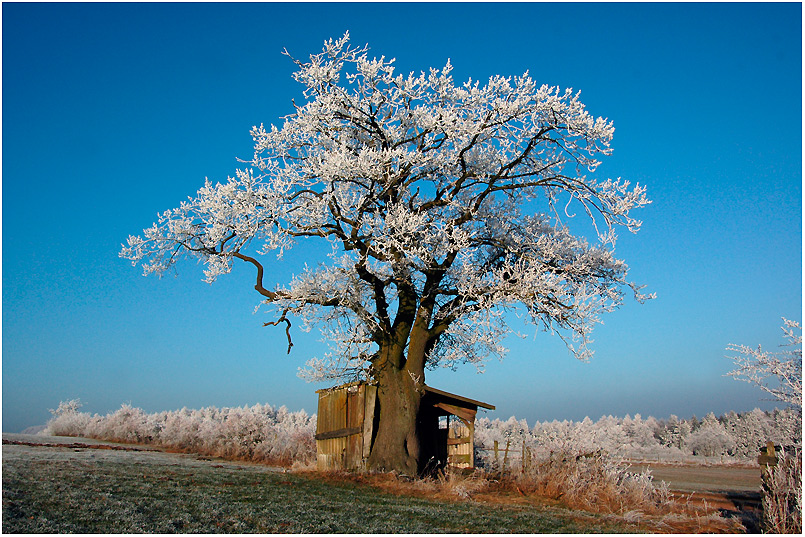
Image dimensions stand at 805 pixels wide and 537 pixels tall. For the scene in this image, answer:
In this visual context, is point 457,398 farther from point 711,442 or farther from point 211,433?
point 711,442

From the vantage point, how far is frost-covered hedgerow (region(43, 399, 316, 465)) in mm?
26381

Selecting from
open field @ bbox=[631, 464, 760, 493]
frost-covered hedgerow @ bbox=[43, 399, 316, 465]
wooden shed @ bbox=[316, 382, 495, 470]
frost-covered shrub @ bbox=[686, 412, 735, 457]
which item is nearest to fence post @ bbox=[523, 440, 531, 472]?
wooden shed @ bbox=[316, 382, 495, 470]

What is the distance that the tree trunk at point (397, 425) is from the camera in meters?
14.6

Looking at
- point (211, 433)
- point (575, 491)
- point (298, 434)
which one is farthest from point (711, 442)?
point (575, 491)

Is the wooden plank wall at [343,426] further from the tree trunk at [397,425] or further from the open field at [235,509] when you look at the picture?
the open field at [235,509]

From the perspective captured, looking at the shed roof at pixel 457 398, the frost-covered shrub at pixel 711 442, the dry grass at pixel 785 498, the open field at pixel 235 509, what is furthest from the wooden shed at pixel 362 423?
the frost-covered shrub at pixel 711 442

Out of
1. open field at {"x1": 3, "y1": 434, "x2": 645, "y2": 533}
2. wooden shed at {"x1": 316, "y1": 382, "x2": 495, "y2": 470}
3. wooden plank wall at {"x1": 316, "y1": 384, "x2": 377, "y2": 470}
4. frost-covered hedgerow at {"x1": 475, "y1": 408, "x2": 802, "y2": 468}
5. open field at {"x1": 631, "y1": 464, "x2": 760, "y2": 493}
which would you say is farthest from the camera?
open field at {"x1": 631, "y1": 464, "x2": 760, "y2": 493}

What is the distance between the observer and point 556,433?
575 inches

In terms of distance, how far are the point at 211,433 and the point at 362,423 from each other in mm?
18398

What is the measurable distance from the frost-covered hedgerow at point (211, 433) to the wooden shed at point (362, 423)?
3250mm

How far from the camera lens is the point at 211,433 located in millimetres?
31266

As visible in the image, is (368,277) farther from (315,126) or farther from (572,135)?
(572,135)

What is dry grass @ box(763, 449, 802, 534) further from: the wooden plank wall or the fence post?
the wooden plank wall

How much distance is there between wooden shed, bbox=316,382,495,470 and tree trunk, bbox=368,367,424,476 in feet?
1.39
